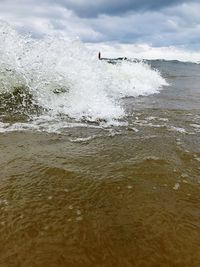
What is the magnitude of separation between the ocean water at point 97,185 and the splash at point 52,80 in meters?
0.12

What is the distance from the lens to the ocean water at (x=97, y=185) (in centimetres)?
337

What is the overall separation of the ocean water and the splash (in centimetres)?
12

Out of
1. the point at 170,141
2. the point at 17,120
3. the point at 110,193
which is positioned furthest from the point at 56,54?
the point at 110,193

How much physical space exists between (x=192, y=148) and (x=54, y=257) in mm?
4260

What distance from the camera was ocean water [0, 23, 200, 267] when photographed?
11.1ft

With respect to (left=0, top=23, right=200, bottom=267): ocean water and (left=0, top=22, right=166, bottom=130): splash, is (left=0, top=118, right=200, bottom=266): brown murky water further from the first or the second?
(left=0, top=22, right=166, bottom=130): splash

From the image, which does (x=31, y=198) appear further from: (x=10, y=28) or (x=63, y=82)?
(x=10, y=28)

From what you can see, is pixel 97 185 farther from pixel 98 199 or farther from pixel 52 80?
pixel 52 80

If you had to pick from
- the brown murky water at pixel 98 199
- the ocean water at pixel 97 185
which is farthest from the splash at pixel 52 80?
the brown murky water at pixel 98 199

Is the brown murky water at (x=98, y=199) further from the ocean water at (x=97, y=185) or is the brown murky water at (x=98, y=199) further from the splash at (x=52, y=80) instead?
the splash at (x=52, y=80)

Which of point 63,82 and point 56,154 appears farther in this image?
point 63,82

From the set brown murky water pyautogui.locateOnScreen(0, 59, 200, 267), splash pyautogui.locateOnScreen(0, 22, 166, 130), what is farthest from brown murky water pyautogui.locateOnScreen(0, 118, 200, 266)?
splash pyautogui.locateOnScreen(0, 22, 166, 130)

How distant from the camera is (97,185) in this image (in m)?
4.75

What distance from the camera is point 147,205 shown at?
427 cm
